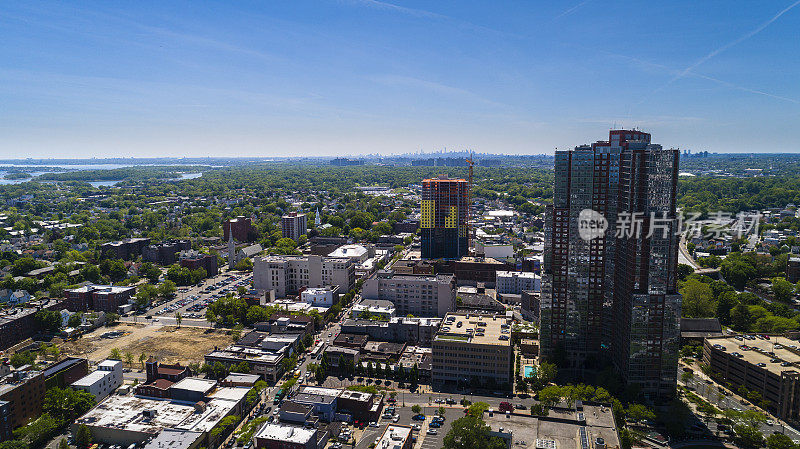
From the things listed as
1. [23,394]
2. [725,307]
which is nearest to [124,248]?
[23,394]

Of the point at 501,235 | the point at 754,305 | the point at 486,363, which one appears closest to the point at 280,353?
the point at 486,363

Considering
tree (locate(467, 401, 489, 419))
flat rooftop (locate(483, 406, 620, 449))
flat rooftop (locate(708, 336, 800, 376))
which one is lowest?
tree (locate(467, 401, 489, 419))

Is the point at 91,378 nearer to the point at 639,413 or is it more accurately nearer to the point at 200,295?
the point at 200,295

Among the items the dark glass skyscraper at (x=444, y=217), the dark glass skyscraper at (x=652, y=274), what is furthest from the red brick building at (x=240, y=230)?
the dark glass skyscraper at (x=652, y=274)

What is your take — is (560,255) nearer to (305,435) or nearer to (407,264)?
(305,435)

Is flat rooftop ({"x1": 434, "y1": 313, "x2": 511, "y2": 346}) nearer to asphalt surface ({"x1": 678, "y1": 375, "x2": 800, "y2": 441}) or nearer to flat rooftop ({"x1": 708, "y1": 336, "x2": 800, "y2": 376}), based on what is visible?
asphalt surface ({"x1": 678, "y1": 375, "x2": 800, "y2": 441})

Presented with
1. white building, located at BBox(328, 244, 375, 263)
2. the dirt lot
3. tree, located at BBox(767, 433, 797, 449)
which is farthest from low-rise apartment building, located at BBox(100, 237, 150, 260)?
tree, located at BBox(767, 433, 797, 449)
